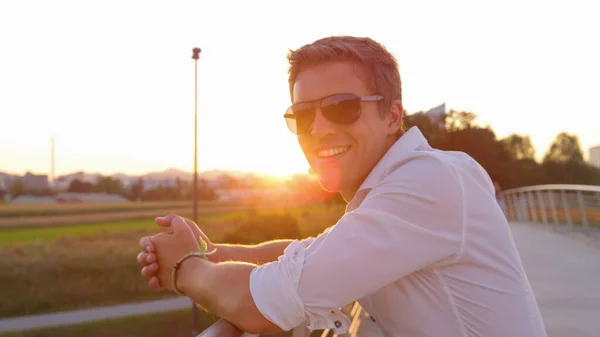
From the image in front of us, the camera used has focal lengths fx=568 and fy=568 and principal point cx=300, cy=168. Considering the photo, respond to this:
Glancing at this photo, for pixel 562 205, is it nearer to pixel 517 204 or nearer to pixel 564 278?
pixel 564 278

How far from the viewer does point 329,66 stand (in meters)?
2.00

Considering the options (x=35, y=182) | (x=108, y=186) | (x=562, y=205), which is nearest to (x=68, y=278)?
(x=562, y=205)

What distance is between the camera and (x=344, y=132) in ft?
6.64

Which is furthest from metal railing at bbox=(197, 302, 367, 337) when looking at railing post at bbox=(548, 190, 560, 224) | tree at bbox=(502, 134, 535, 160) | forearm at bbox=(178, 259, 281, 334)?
tree at bbox=(502, 134, 535, 160)

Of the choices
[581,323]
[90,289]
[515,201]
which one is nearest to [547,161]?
[515,201]

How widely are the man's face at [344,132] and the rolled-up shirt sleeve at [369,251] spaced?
43cm

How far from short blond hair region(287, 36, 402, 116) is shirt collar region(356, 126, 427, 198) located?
21 centimetres

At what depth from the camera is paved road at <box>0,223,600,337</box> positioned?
517cm

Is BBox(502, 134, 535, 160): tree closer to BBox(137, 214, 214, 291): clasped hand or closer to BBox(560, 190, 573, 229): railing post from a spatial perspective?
BBox(560, 190, 573, 229): railing post

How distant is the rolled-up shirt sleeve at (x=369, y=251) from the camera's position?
149cm

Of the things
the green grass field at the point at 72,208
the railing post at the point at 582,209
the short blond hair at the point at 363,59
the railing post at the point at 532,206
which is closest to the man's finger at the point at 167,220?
the short blond hair at the point at 363,59

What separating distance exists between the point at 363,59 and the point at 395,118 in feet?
0.91

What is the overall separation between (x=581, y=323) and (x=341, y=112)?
4259 millimetres

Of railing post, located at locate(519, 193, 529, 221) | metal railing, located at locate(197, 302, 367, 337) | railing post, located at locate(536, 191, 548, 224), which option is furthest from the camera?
railing post, located at locate(519, 193, 529, 221)
